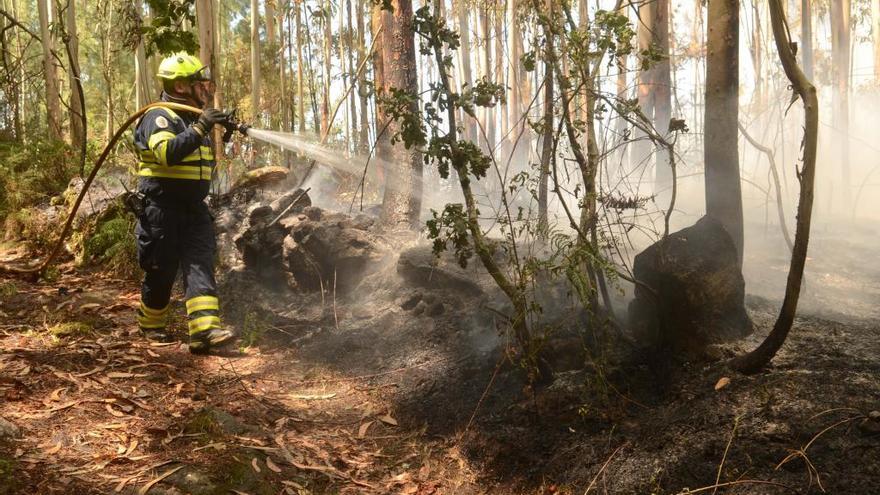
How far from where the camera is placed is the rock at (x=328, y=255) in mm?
5867

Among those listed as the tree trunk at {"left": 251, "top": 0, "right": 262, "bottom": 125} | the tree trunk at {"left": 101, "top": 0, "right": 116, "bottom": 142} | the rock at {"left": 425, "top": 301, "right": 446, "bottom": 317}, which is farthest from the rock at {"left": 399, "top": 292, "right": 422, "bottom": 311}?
the tree trunk at {"left": 251, "top": 0, "right": 262, "bottom": 125}

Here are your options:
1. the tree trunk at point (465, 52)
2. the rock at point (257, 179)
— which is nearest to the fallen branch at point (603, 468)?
the rock at point (257, 179)

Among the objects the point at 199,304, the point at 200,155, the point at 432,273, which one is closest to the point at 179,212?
the point at 200,155

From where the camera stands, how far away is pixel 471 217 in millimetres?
3369

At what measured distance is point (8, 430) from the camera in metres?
2.62

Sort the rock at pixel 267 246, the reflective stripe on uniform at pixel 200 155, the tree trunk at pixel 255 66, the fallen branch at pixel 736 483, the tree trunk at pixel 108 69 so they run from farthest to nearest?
the tree trunk at pixel 255 66 → the tree trunk at pixel 108 69 → the rock at pixel 267 246 → the reflective stripe on uniform at pixel 200 155 → the fallen branch at pixel 736 483

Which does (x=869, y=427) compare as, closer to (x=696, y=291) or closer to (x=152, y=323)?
(x=696, y=291)

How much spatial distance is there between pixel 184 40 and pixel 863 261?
25.7 feet

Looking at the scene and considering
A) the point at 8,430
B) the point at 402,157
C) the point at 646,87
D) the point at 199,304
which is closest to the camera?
the point at 8,430

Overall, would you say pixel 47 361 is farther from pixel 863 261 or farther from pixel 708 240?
pixel 863 261

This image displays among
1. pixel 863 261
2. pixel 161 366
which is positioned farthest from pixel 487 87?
pixel 863 261

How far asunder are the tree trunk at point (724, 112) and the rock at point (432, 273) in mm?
2011

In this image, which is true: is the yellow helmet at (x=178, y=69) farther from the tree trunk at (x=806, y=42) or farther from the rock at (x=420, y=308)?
the tree trunk at (x=806, y=42)

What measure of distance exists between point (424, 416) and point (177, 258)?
234 cm
